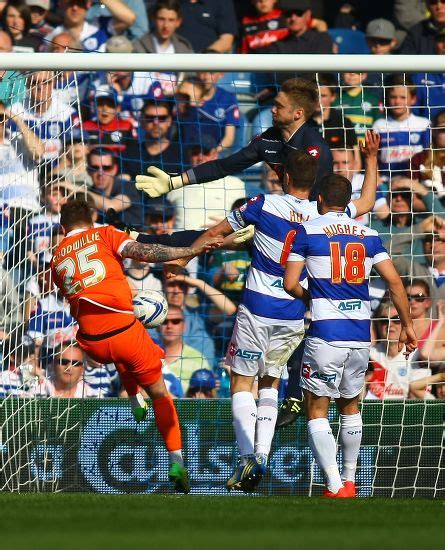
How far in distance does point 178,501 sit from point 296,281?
163cm

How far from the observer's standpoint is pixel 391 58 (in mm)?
8984

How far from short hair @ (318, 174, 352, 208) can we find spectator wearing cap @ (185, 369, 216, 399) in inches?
125

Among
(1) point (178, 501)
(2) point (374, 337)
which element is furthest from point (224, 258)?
(1) point (178, 501)

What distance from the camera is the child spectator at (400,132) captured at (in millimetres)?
11422

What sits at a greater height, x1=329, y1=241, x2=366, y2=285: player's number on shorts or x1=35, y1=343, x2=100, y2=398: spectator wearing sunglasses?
x1=329, y1=241, x2=366, y2=285: player's number on shorts

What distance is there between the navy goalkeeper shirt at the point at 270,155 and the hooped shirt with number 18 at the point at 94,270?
34.1 inches

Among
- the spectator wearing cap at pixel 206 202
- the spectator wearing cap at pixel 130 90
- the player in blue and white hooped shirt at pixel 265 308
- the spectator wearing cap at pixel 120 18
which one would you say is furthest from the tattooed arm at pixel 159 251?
the spectator wearing cap at pixel 120 18

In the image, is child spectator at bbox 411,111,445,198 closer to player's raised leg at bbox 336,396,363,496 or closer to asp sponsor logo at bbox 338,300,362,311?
asp sponsor logo at bbox 338,300,362,311

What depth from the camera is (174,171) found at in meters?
11.6

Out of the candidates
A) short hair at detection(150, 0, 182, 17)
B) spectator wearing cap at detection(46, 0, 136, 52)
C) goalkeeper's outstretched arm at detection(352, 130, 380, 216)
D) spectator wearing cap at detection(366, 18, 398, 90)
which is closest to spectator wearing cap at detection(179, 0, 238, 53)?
short hair at detection(150, 0, 182, 17)

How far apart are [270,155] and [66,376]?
2.87 m

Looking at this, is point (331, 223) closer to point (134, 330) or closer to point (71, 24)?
point (134, 330)

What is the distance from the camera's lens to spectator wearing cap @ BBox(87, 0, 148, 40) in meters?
13.5

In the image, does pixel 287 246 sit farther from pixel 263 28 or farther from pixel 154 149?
pixel 263 28
